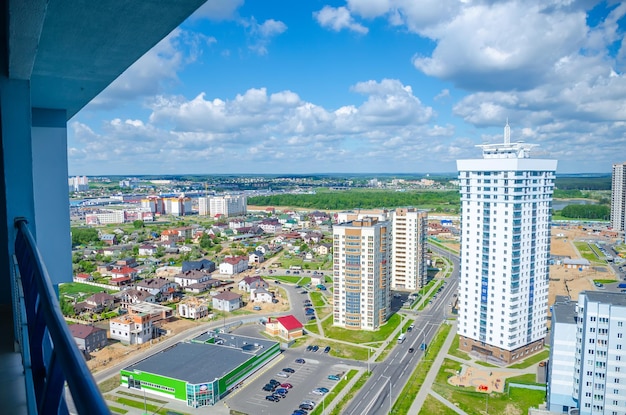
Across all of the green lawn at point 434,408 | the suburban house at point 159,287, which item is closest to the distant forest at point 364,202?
the suburban house at point 159,287

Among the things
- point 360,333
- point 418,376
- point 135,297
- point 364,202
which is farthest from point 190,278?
point 364,202

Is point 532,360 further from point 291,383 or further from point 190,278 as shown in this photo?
point 190,278

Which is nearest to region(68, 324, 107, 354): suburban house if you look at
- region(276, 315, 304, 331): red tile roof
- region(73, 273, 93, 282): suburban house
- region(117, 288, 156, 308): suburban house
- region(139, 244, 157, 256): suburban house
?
region(117, 288, 156, 308): suburban house

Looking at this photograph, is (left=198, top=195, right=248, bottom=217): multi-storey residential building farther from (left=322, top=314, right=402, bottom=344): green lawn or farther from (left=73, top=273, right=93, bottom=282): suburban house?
(left=322, top=314, right=402, bottom=344): green lawn

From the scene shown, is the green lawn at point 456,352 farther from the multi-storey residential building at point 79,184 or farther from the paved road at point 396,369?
the multi-storey residential building at point 79,184

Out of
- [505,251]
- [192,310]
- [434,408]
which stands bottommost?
[434,408]

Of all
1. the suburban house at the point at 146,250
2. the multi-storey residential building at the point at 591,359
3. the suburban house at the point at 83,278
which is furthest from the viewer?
the suburban house at the point at 146,250
